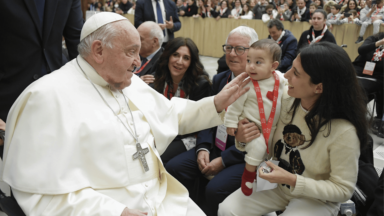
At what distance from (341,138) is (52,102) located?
5.36ft

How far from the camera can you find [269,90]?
6.86 ft

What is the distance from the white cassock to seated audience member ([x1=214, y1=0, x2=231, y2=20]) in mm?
12411

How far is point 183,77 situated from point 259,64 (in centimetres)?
127

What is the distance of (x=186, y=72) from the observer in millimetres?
3180

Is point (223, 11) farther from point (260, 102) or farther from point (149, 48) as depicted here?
point (260, 102)

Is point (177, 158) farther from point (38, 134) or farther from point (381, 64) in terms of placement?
point (381, 64)

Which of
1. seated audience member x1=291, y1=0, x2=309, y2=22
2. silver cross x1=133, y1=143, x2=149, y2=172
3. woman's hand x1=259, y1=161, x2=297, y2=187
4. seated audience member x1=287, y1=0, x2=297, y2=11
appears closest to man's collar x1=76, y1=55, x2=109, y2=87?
silver cross x1=133, y1=143, x2=149, y2=172

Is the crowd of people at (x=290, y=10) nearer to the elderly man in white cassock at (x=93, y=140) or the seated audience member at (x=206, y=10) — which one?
the seated audience member at (x=206, y=10)

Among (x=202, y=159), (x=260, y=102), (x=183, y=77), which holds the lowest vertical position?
(x=202, y=159)

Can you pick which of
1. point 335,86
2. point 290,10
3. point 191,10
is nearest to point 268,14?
point 290,10

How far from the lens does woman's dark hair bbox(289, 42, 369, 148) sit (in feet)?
5.52

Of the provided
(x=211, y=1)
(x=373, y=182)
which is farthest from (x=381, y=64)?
(x=211, y=1)

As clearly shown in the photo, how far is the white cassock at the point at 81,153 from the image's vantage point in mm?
1492

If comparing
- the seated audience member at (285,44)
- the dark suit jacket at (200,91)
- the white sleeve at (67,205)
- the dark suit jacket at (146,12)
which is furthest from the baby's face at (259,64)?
the seated audience member at (285,44)
